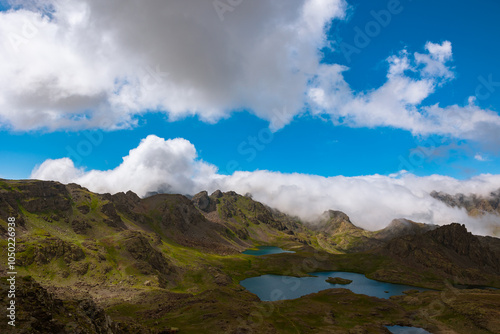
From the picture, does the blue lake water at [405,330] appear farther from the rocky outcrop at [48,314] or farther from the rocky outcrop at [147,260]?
the rocky outcrop at [147,260]

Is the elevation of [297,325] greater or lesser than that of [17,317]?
lesser

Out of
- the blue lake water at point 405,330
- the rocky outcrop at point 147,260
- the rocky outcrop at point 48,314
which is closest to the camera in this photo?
the rocky outcrop at point 48,314

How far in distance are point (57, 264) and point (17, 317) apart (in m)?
141

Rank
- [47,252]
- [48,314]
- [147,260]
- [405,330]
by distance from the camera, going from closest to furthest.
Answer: [48,314]
[405,330]
[47,252]
[147,260]

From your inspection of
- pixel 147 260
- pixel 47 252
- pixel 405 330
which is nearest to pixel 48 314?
pixel 405 330

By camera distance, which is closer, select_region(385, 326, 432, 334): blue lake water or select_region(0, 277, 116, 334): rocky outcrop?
select_region(0, 277, 116, 334): rocky outcrop

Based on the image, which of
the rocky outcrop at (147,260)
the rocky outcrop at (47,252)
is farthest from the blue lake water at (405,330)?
the rocky outcrop at (47,252)

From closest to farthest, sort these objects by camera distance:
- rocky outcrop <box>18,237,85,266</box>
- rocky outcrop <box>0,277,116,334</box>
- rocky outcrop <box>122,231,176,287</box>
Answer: rocky outcrop <box>0,277,116,334</box> < rocky outcrop <box>18,237,85,266</box> < rocky outcrop <box>122,231,176,287</box>

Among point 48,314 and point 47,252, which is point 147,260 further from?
point 48,314

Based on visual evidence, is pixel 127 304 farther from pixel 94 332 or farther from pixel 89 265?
pixel 94 332

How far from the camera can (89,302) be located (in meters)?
44.8

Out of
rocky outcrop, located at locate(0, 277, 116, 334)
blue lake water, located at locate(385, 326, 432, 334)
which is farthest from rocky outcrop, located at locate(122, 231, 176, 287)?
rocky outcrop, located at locate(0, 277, 116, 334)

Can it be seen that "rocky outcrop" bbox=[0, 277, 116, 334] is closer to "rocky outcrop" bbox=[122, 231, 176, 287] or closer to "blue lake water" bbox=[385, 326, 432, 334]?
"blue lake water" bbox=[385, 326, 432, 334]

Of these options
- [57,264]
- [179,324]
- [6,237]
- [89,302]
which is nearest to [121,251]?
[57,264]
